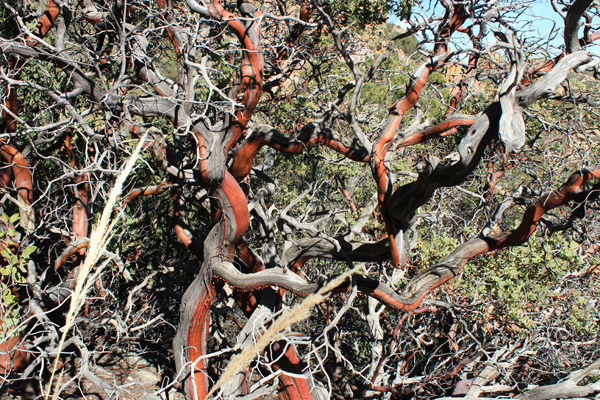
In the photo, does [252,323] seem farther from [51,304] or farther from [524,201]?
[524,201]

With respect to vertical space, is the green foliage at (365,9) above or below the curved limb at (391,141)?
above

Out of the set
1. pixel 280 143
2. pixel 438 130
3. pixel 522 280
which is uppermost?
pixel 438 130

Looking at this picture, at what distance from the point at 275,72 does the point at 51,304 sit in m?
3.52

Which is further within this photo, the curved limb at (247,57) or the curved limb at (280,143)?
the curved limb at (280,143)

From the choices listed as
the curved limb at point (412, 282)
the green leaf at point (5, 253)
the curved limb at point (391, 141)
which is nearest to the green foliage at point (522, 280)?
the curved limb at point (412, 282)

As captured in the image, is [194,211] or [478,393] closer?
[478,393]

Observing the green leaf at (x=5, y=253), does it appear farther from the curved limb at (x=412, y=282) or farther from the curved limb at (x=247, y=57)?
the curved limb at (x=247, y=57)

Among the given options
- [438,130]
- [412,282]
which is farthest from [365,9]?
[412,282]

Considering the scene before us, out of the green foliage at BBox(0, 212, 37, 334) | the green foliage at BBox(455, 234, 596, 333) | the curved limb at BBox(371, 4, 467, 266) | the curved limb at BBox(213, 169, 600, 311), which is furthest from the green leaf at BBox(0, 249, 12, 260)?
the green foliage at BBox(455, 234, 596, 333)

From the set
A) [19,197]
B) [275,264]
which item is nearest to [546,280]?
[275,264]

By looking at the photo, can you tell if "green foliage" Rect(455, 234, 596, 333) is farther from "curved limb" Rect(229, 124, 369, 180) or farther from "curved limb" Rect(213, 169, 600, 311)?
"curved limb" Rect(229, 124, 369, 180)

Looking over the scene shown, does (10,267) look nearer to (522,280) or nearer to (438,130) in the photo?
(438,130)

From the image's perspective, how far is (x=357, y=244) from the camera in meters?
4.34

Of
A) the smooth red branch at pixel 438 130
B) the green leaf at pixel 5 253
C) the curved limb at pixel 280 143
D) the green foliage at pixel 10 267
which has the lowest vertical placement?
the green foliage at pixel 10 267
